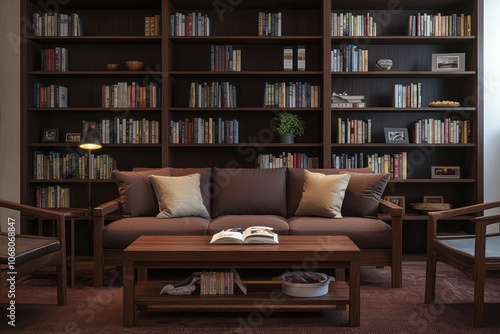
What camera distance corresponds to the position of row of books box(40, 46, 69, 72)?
621cm

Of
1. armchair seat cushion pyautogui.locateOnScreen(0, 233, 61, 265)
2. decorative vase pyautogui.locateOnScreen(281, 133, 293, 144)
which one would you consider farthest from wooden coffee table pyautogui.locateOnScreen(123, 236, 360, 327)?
decorative vase pyautogui.locateOnScreen(281, 133, 293, 144)

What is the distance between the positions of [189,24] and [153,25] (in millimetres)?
346

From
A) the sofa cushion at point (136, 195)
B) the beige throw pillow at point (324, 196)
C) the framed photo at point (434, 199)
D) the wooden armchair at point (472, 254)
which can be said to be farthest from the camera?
the framed photo at point (434, 199)

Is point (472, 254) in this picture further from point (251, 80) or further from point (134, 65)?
point (134, 65)

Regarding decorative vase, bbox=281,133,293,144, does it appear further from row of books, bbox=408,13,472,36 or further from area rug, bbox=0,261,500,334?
area rug, bbox=0,261,500,334

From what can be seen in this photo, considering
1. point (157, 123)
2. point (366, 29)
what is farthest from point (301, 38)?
point (157, 123)

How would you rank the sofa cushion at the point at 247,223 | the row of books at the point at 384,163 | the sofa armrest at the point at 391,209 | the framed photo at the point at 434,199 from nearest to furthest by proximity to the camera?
the sofa armrest at the point at 391,209
the sofa cushion at the point at 247,223
the row of books at the point at 384,163
the framed photo at the point at 434,199

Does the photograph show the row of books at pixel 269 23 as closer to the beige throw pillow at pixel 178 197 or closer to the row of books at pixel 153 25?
the row of books at pixel 153 25

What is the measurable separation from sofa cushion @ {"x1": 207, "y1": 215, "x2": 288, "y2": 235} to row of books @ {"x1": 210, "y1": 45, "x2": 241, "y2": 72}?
166 centimetres

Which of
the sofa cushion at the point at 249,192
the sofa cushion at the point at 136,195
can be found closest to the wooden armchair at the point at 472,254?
the sofa cushion at the point at 249,192

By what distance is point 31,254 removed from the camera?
12.8 ft

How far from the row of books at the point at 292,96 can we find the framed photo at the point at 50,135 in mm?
2057

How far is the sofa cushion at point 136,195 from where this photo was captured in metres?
5.38

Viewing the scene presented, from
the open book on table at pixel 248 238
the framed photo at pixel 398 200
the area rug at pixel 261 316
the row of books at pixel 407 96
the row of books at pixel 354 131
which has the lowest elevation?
the area rug at pixel 261 316
